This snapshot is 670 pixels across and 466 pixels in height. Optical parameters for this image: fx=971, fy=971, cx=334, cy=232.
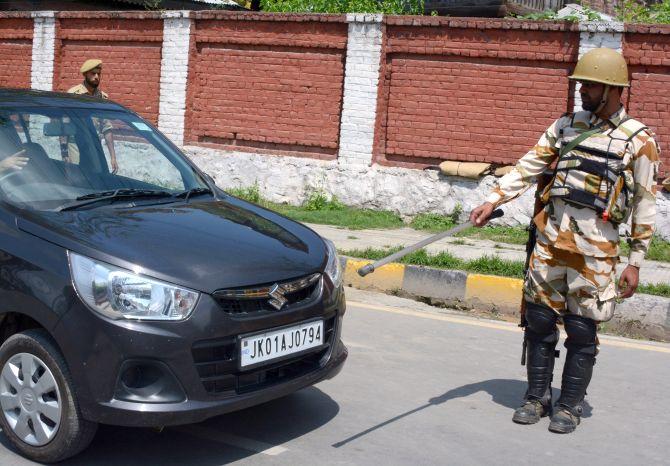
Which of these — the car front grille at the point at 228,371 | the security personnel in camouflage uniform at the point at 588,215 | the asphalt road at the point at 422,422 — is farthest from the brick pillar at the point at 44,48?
the car front grille at the point at 228,371

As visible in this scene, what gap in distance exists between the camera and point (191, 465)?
4199 millimetres

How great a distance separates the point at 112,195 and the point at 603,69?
7.95 feet

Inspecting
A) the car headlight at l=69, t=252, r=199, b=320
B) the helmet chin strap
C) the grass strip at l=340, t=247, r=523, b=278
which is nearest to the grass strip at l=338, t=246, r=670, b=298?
the grass strip at l=340, t=247, r=523, b=278

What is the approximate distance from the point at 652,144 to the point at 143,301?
100 inches

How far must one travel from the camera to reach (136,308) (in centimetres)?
385

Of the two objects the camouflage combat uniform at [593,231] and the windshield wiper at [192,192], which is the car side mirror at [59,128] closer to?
the windshield wiper at [192,192]

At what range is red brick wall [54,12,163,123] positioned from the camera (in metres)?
13.7

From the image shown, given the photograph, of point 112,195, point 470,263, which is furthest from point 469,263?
point 112,195

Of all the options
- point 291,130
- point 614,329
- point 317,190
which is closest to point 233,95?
point 291,130

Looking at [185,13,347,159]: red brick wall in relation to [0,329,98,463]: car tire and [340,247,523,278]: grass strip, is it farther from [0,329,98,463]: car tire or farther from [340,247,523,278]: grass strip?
[0,329,98,463]: car tire

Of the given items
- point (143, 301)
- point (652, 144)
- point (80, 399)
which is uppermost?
point (652, 144)

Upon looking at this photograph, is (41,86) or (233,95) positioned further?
(41,86)

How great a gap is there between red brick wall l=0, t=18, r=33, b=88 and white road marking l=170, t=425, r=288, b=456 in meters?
11.7

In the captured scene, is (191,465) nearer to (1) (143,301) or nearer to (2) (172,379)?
(2) (172,379)
